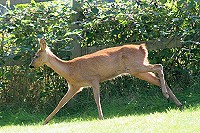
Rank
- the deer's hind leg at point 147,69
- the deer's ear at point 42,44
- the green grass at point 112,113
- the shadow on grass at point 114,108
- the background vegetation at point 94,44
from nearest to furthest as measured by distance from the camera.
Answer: the green grass at point 112,113, the deer's hind leg at point 147,69, the deer's ear at point 42,44, the shadow on grass at point 114,108, the background vegetation at point 94,44

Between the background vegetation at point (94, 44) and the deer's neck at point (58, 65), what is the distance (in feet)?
1.96

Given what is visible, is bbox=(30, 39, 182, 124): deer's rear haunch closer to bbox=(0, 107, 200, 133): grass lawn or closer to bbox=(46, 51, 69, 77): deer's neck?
bbox=(46, 51, 69, 77): deer's neck

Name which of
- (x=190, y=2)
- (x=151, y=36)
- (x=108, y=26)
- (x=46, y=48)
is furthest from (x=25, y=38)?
(x=190, y=2)

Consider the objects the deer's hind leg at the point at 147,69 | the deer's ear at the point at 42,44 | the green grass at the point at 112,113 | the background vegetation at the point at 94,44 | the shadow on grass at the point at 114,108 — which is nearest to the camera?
the green grass at the point at 112,113

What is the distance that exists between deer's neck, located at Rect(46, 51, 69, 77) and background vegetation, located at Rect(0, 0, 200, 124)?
598mm

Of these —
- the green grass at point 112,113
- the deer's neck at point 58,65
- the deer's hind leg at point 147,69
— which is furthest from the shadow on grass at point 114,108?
the deer's neck at point 58,65

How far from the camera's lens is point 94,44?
1052 centimetres

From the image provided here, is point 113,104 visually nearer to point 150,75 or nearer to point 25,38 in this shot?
point 150,75

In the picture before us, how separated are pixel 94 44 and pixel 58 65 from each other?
4.53 ft

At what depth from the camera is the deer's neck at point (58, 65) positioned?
9242mm

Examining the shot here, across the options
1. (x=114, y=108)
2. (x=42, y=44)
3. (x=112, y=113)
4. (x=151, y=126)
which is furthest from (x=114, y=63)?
(x=151, y=126)

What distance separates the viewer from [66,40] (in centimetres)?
1013

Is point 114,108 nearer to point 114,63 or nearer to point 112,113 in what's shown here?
point 112,113

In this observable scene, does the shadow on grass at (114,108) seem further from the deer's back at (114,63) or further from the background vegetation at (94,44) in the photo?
the deer's back at (114,63)
